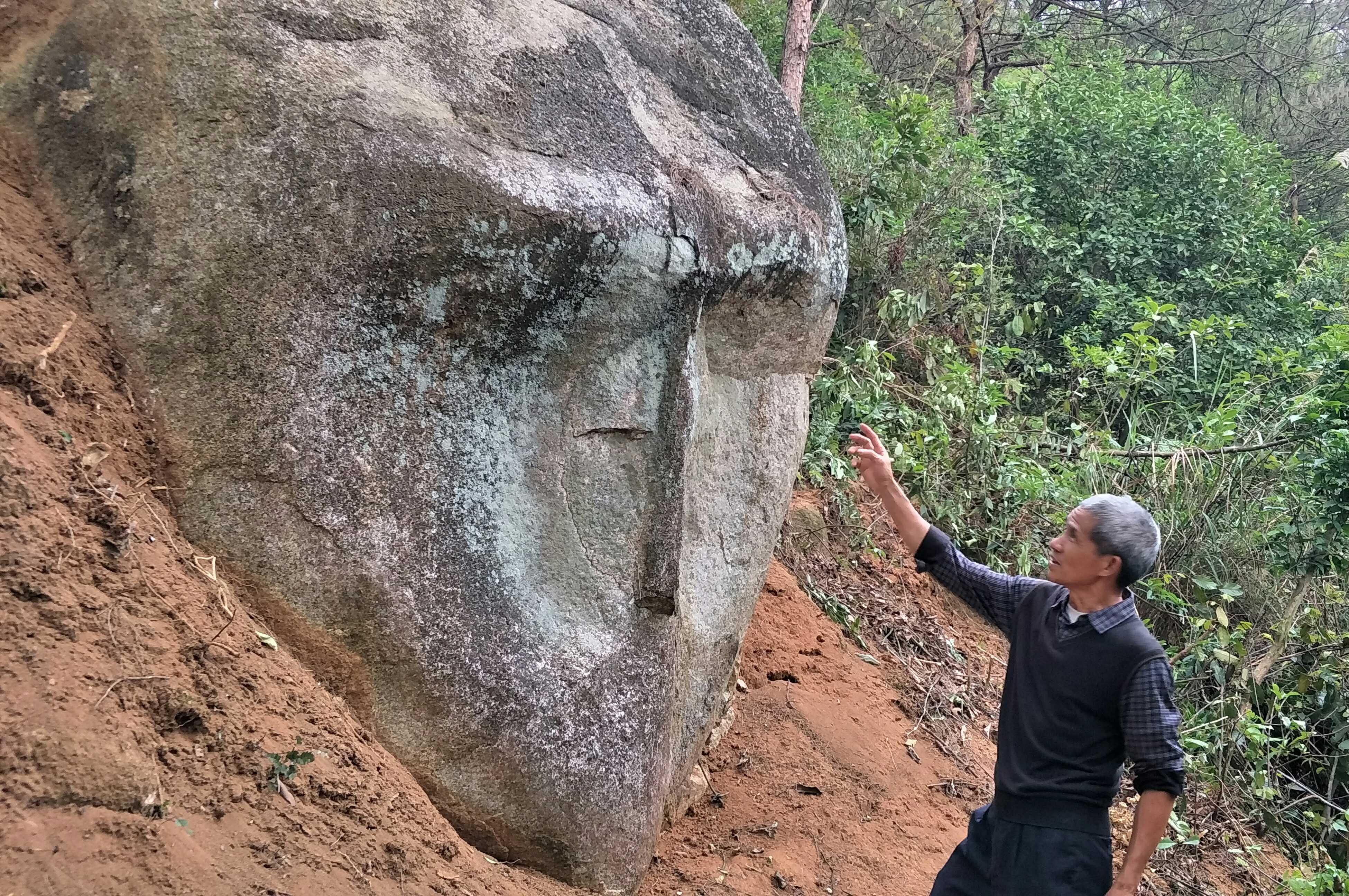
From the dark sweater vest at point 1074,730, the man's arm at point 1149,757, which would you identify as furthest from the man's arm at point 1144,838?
the dark sweater vest at point 1074,730

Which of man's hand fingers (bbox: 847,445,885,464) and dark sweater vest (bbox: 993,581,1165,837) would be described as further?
man's hand fingers (bbox: 847,445,885,464)

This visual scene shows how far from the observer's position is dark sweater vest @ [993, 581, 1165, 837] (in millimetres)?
2342

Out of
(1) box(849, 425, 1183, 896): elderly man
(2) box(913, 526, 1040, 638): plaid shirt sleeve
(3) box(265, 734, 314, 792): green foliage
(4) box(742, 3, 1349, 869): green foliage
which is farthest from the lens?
(4) box(742, 3, 1349, 869): green foliage

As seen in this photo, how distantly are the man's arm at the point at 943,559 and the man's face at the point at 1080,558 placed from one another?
0.22 metres

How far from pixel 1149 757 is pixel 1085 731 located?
15 centimetres

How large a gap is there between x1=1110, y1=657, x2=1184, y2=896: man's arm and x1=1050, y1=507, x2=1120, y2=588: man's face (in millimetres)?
222

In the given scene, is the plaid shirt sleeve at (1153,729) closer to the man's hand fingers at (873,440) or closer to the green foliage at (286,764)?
the man's hand fingers at (873,440)

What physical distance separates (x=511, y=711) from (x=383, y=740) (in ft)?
0.95

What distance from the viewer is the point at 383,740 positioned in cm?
228

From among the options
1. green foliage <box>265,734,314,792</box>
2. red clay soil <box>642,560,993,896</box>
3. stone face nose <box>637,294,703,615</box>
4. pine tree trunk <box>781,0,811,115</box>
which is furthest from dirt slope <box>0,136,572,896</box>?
pine tree trunk <box>781,0,811,115</box>

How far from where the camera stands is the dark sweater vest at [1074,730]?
92.2 inches

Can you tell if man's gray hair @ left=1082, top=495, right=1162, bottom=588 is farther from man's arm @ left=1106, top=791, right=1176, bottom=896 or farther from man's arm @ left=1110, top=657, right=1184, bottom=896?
man's arm @ left=1106, top=791, right=1176, bottom=896

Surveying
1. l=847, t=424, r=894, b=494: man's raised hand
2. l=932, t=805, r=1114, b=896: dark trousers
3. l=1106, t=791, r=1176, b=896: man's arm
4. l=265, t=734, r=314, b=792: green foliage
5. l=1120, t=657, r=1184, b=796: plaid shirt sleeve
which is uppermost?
l=847, t=424, r=894, b=494: man's raised hand

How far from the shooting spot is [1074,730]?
7.79ft
